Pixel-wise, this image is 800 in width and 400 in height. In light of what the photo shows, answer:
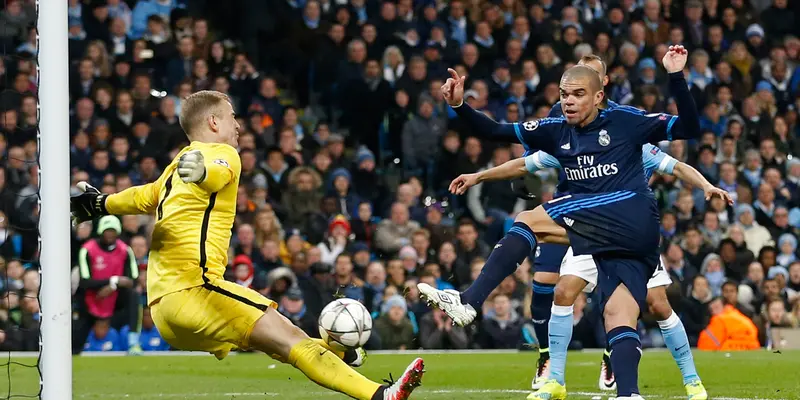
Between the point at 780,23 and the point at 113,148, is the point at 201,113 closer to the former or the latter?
the point at 113,148

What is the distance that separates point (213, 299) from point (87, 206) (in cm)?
89

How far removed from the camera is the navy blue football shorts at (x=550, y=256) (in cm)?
923

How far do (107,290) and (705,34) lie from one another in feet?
35.4

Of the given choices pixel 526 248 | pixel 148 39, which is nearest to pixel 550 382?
pixel 526 248

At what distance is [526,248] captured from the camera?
297 inches

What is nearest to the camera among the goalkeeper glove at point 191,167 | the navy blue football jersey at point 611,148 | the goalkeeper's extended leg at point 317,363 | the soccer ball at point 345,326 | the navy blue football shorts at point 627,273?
the goalkeeper glove at point 191,167

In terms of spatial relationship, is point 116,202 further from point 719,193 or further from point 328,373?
point 719,193

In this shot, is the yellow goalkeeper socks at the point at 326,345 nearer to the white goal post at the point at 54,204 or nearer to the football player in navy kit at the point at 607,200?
the football player in navy kit at the point at 607,200

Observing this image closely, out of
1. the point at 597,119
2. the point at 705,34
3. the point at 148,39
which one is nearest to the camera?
the point at 597,119

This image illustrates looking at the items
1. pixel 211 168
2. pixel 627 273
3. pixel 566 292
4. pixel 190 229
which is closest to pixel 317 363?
pixel 190 229

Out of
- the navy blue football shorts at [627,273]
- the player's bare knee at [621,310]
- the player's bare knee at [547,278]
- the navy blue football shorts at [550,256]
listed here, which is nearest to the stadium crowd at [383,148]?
the player's bare knee at [547,278]

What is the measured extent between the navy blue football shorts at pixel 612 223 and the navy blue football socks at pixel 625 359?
0.48 meters

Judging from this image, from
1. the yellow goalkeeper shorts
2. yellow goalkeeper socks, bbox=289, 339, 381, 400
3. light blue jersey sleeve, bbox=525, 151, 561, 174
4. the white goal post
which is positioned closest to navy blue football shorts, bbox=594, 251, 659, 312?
light blue jersey sleeve, bbox=525, 151, 561, 174

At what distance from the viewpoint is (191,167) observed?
5887 millimetres
